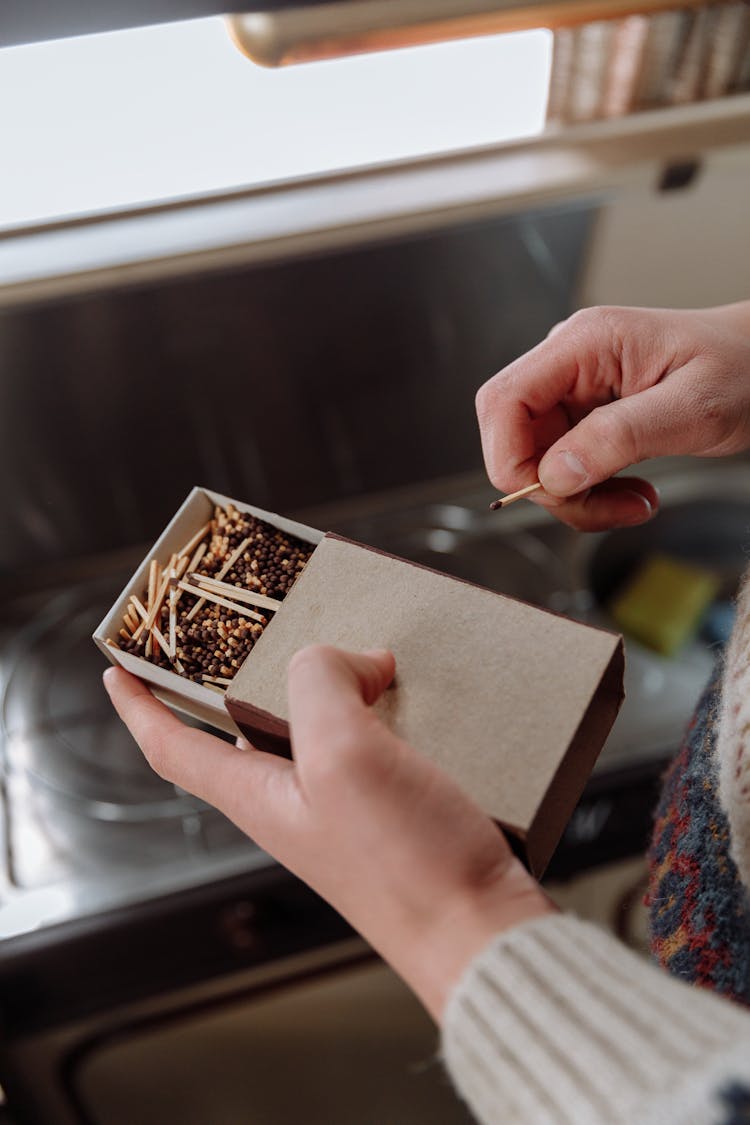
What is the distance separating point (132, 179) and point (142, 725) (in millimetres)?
633

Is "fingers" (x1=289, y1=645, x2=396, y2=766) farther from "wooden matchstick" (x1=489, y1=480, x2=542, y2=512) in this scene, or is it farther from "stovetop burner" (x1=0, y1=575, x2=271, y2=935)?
"stovetop burner" (x1=0, y1=575, x2=271, y2=935)

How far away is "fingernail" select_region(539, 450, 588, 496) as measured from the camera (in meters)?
0.59

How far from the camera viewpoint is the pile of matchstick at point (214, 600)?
536 mm

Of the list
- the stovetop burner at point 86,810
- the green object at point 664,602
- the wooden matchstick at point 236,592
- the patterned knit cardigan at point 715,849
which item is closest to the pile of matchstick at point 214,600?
the wooden matchstick at point 236,592

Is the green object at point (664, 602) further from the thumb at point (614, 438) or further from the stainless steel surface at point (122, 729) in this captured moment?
the thumb at point (614, 438)

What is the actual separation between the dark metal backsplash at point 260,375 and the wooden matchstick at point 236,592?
47 cm

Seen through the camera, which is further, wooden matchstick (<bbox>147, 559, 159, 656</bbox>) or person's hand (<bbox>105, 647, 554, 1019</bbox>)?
wooden matchstick (<bbox>147, 559, 159, 656</bbox>)

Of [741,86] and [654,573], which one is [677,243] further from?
[654,573]

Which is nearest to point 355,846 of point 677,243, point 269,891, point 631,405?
point 631,405

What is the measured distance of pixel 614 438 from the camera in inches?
23.0

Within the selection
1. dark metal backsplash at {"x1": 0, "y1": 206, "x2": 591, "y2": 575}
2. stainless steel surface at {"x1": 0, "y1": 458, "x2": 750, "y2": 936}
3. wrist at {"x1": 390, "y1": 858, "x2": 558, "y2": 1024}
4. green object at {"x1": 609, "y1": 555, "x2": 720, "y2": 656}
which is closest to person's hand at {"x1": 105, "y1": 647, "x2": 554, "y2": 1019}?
wrist at {"x1": 390, "y1": 858, "x2": 558, "y2": 1024}

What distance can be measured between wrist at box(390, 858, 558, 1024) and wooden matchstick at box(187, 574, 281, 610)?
0.21 metres

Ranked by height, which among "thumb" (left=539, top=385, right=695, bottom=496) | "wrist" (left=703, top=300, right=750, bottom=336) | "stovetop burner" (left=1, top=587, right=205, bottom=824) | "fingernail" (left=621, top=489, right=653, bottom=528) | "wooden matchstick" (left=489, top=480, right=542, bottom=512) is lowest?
"stovetop burner" (left=1, top=587, right=205, bottom=824)

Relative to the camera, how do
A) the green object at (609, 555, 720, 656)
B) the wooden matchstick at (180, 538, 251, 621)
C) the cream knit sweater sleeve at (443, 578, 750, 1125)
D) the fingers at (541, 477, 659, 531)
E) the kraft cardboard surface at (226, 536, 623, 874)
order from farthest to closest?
the green object at (609, 555, 720, 656) < the fingers at (541, 477, 659, 531) < the wooden matchstick at (180, 538, 251, 621) < the kraft cardboard surface at (226, 536, 623, 874) < the cream knit sweater sleeve at (443, 578, 750, 1125)
